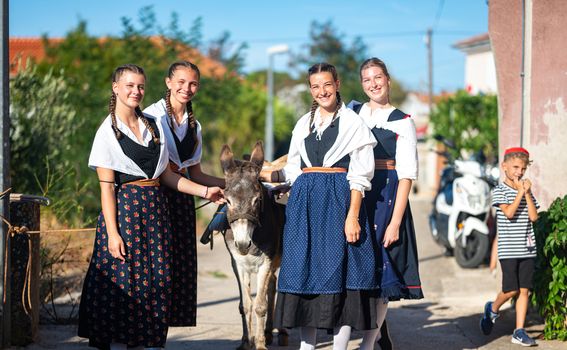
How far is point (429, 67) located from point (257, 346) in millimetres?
41222

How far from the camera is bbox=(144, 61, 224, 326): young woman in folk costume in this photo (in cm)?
533

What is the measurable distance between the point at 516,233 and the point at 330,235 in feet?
7.41

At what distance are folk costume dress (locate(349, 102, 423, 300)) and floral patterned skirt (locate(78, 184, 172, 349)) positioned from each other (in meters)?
1.49

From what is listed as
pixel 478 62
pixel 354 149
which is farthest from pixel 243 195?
pixel 478 62

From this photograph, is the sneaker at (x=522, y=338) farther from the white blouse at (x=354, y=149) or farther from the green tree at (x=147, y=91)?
the green tree at (x=147, y=91)

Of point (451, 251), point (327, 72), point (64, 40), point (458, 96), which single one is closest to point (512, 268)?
point (327, 72)

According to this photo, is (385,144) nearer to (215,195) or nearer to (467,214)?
(215,195)

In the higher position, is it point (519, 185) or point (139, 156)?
point (139, 156)

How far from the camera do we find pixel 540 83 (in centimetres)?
742

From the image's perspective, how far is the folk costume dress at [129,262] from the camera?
16.0 feet

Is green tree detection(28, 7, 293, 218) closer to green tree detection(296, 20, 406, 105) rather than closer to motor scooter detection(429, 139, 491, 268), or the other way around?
motor scooter detection(429, 139, 491, 268)

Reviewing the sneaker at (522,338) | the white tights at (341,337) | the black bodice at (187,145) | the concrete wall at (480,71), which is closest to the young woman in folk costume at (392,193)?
the white tights at (341,337)

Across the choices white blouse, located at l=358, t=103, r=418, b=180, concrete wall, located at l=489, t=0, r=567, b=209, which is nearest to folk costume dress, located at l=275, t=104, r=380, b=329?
white blouse, located at l=358, t=103, r=418, b=180

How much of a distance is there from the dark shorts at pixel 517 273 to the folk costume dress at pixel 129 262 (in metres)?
3.08
